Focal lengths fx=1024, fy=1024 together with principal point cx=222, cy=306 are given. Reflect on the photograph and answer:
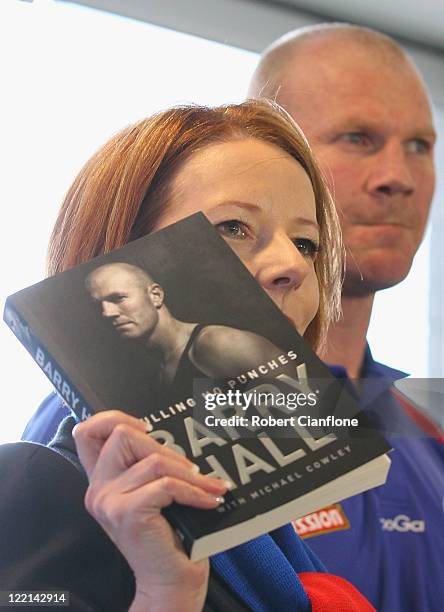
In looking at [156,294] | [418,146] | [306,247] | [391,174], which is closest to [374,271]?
[391,174]

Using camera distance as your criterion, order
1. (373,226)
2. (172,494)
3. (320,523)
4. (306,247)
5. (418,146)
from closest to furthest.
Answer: (172,494)
(306,247)
(320,523)
(373,226)
(418,146)

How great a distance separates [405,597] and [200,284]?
1.76ft

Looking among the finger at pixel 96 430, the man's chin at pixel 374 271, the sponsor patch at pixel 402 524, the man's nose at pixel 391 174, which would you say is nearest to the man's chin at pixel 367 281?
the man's chin at pixel 374 271

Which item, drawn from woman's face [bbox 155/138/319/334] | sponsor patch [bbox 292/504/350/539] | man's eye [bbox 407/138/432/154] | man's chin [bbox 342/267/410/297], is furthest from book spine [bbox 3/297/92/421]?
man's eye [bbox 407/138/432/154]

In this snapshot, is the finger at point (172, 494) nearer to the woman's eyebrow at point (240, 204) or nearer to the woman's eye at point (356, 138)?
the woman's eyebrow at point (240, 204)

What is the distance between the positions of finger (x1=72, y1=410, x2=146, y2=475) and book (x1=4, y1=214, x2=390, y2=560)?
1cm

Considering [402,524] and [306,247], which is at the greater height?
[306,247]

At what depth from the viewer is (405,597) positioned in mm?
1051

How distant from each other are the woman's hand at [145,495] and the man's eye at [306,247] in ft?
1.26

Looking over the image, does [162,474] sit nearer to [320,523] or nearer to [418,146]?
[320,523]

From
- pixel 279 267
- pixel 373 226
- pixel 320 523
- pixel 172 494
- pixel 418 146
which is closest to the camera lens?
pixel 172 494

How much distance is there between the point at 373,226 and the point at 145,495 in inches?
40.2

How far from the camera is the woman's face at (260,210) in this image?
0.85m

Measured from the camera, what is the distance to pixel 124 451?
1.87 ft
